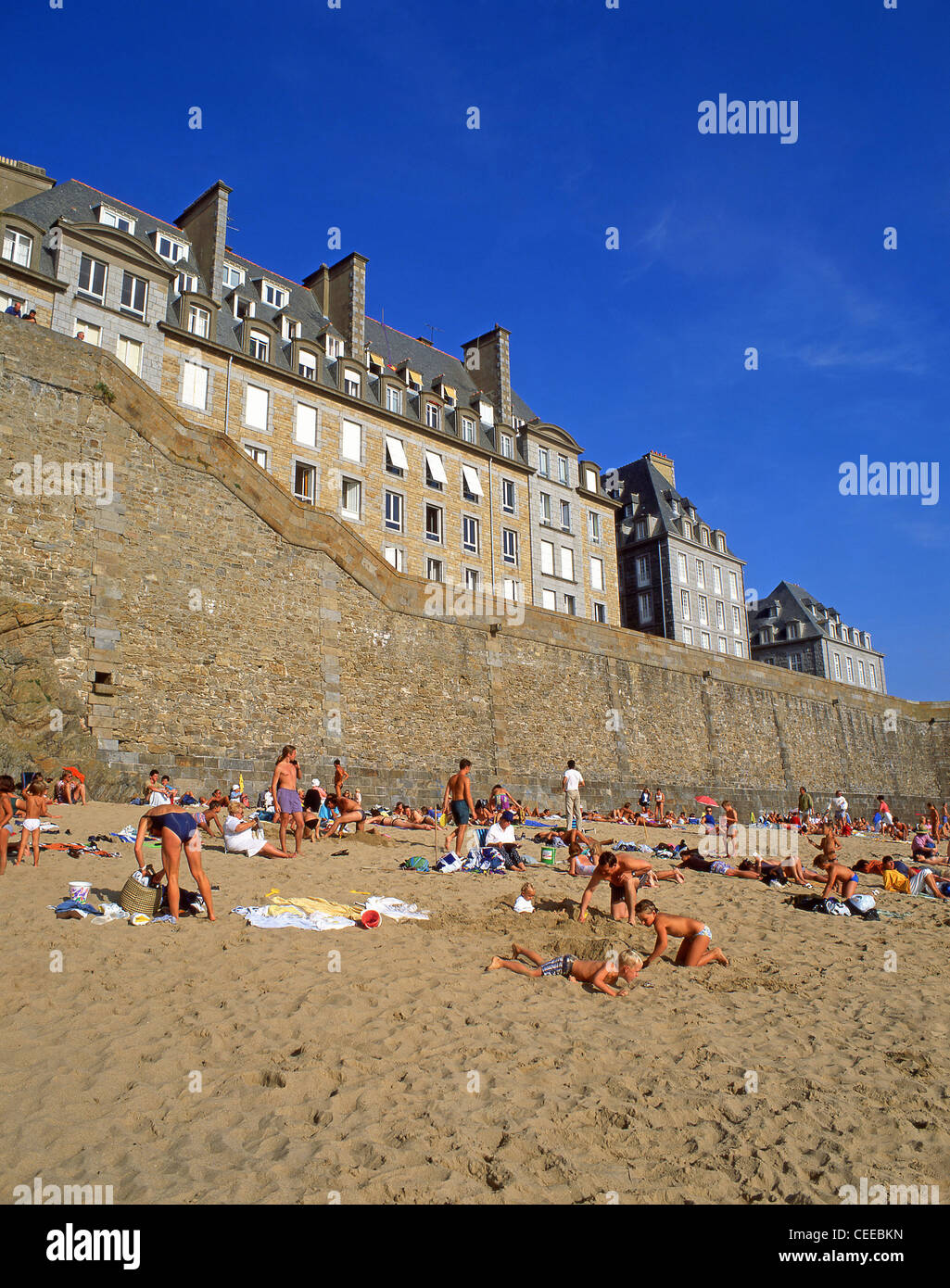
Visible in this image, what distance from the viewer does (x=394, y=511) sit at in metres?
32.9

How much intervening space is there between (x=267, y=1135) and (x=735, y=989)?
4313 millimetres

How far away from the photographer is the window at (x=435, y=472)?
113 feet

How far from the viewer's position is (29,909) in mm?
7293

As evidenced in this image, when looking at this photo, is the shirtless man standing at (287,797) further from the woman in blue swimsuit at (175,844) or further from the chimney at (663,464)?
the chimney at (663,464)

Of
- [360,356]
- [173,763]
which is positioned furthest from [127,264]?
[173,763]

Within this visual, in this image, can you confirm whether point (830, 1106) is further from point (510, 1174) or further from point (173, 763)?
point (173, 763)

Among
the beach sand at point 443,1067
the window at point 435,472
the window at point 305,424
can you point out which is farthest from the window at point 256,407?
the beach sand at point 443,1067

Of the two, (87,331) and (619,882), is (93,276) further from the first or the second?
(619,882)

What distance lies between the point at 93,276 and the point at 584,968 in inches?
1100

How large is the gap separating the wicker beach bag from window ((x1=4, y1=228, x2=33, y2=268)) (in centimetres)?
2431

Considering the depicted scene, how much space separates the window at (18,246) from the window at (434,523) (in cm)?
1609

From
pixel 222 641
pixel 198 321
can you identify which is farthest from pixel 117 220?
pixel 222 641
